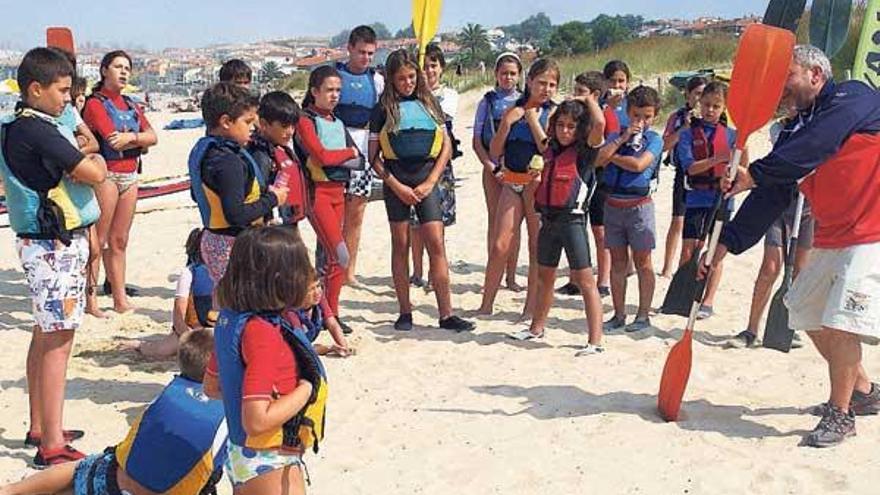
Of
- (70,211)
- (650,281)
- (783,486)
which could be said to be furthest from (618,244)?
(70,211)

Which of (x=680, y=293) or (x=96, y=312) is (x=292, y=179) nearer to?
(x=680, y=293)

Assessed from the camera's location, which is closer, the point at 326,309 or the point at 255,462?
the point at 255,462

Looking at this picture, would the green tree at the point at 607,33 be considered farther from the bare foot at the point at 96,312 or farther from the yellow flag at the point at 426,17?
the bare foot at the point at 96,312

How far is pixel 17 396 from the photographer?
17.5 ft

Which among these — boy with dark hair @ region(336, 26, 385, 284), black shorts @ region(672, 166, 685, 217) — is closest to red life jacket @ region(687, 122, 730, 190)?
black shorts @ region(672, 166, 685, 217)

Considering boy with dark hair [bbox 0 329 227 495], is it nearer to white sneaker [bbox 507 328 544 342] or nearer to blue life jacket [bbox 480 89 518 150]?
white sneaker [bbox 507 328 544 342]

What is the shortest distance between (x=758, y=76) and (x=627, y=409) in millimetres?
1893

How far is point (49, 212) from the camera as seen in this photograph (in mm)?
4199

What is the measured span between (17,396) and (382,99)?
118 inches

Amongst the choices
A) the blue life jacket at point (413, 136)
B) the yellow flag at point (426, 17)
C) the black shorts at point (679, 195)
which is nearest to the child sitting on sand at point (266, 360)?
the blue life jacket at point (413, 136)

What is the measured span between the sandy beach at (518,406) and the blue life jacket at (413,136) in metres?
1.28

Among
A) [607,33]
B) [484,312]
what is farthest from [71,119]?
[607,33]

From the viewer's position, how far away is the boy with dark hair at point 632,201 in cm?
641

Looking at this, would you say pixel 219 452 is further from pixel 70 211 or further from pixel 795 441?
pixel 795 441
